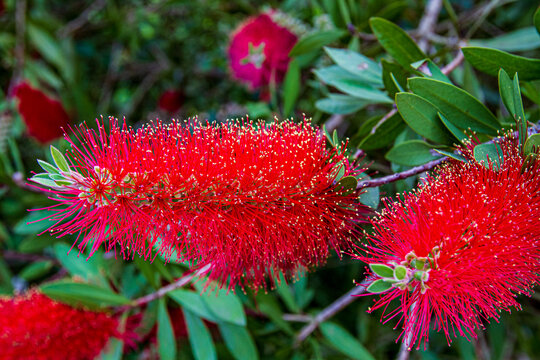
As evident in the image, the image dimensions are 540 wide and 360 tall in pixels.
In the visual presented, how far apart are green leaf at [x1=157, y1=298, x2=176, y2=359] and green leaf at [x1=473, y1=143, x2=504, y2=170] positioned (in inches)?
43.9

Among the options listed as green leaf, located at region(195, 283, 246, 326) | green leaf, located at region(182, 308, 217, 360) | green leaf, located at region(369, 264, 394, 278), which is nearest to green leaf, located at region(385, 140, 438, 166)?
green leaf, located at region(369, 264, 394, 278)

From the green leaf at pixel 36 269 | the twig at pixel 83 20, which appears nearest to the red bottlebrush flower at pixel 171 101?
the twig at pixel 83 20

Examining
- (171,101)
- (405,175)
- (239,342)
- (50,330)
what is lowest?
(239,342)

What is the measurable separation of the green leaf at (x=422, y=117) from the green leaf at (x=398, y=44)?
0.27 meters

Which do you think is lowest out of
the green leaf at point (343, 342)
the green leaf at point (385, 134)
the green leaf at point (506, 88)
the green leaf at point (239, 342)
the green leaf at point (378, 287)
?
the green leaf at point (343, 342)

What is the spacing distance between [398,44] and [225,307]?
97cm

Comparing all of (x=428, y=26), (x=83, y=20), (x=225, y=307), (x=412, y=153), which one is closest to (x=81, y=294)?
(x=225, y=307)

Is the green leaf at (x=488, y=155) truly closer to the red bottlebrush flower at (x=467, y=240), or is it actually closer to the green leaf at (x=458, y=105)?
the red bottlebrush flower at (x=467, y=240)

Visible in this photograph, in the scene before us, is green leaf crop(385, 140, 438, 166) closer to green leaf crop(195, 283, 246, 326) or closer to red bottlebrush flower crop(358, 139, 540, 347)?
red bottlebrush flower crop(358, 139, 540, 347)

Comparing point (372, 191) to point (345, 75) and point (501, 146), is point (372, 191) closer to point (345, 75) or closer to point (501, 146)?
point (501, 146)

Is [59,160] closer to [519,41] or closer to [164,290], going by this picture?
[164,290]

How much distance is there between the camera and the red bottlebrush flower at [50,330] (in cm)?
148

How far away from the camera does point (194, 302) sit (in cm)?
147

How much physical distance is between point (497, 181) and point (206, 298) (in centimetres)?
94
